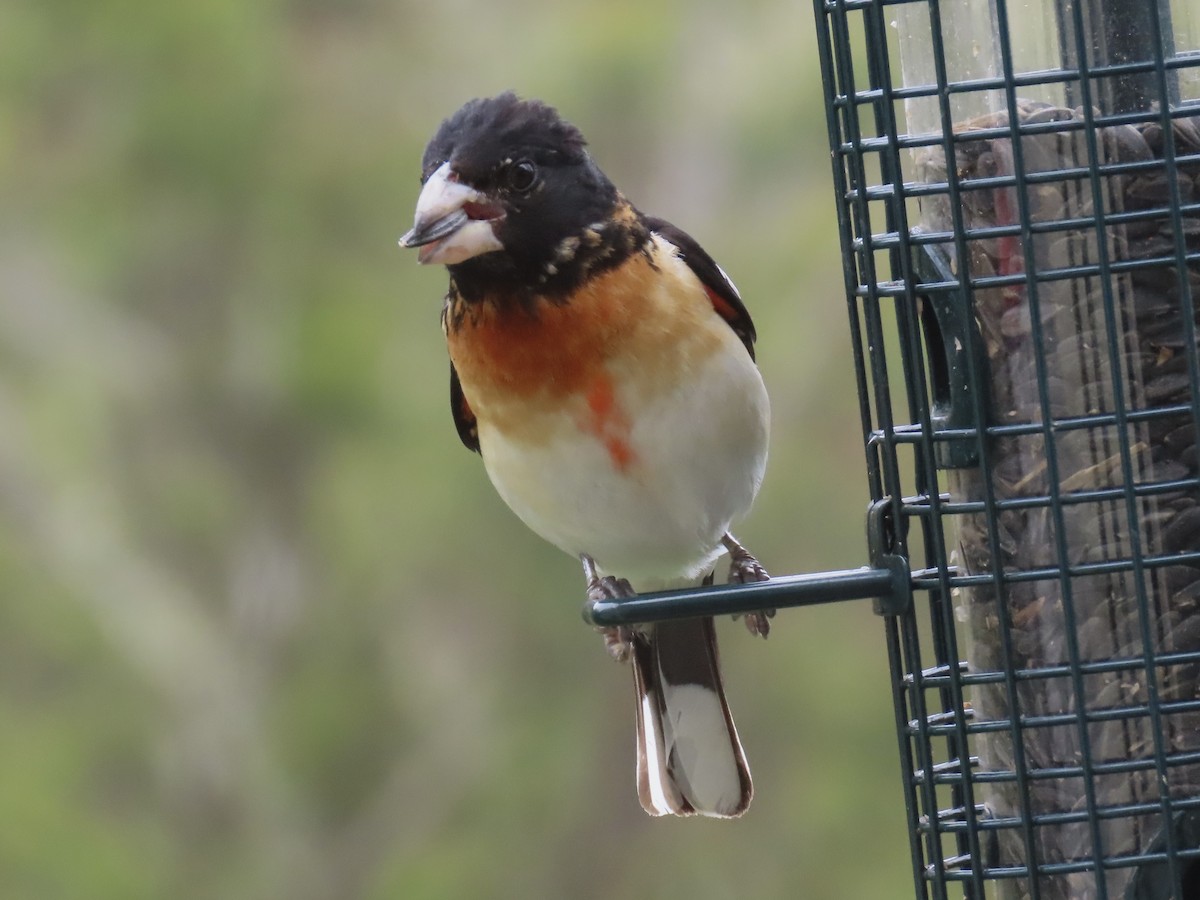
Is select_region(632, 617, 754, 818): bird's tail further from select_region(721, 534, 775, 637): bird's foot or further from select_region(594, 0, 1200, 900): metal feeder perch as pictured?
select_region(594, 0, 1200, 900): metal feeder perch

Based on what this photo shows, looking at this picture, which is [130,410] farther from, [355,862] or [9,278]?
[355,862]

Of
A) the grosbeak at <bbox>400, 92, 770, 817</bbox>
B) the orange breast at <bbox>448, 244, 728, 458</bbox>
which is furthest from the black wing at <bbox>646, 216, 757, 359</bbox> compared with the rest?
the orange breast at <bbox>448, 244, 728, 458</bbox>

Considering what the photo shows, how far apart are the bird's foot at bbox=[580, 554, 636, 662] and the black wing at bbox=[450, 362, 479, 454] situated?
13.8 inches

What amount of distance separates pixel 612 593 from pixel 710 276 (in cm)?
66

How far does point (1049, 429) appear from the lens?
2297 millimetres

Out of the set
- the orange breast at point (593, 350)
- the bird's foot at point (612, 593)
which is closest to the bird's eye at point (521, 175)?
the orange breast at point (593, 350)

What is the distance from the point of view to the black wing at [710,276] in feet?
10.7

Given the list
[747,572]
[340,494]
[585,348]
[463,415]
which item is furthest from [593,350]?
[340,494]

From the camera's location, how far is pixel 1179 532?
2.33m

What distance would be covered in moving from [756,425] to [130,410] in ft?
15.6

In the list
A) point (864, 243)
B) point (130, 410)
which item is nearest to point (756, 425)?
point (864, 243)

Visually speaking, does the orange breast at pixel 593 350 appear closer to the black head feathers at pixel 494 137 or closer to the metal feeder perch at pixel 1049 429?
the black head feathers at pixel 494 137

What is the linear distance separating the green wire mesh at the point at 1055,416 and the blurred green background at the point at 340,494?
451 cm

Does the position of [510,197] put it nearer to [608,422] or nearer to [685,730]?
[608,422]
